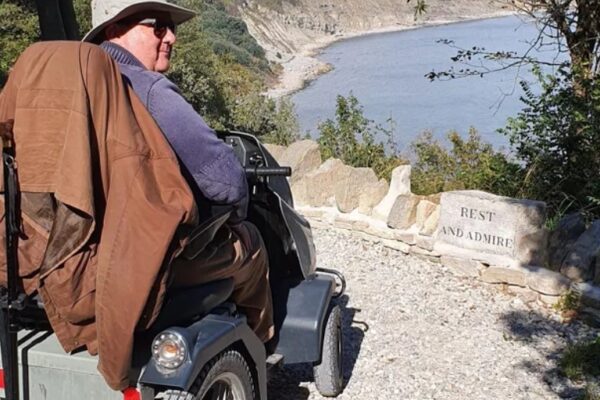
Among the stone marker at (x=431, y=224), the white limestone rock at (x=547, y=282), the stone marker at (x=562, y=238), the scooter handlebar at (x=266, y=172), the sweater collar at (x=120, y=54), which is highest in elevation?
the sweater collar at (x=120, y=54)

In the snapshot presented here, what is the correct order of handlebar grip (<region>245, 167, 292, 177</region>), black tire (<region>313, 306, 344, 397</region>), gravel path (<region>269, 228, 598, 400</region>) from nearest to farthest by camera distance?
handlebar grip (<region>245, 167, 292, 177</region>)
black tire (<region>313, 306, 344, 397</region>)
gravel path (<region>269, 228, 598, 400</region>)

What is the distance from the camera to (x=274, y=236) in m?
3.26

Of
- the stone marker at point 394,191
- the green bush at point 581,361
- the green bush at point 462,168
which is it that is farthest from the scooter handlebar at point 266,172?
the green bush at point 462,168

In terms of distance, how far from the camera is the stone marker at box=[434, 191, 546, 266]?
16.4 feet

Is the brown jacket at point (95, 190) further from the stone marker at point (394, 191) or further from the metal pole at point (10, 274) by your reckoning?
the stone marker at point (394, 191)

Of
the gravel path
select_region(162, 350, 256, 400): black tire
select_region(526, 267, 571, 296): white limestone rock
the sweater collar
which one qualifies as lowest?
the gravel path

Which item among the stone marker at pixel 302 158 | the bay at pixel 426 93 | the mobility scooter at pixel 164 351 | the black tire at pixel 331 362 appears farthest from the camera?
the bay at pixel 426 93

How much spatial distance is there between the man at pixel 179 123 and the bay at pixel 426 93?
4.88 meters

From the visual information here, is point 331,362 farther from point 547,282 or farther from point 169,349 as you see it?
point 547,282

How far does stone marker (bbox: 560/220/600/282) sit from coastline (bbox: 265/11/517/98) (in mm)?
17393

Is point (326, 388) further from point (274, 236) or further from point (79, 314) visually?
point (79, 314)

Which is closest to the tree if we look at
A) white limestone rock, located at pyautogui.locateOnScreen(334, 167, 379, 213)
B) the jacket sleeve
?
white limestone rock, located at pyautogui.locateOnScreen(334, 167, 379, 213)

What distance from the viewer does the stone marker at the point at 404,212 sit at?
18.8 ft

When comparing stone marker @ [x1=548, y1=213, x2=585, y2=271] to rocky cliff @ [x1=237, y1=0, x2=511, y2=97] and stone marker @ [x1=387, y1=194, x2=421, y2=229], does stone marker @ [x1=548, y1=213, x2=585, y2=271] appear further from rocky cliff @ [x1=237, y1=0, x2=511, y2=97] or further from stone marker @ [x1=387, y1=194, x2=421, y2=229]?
rocky cliff @ [x1=237, y1=0, x2=511, y2=97]
